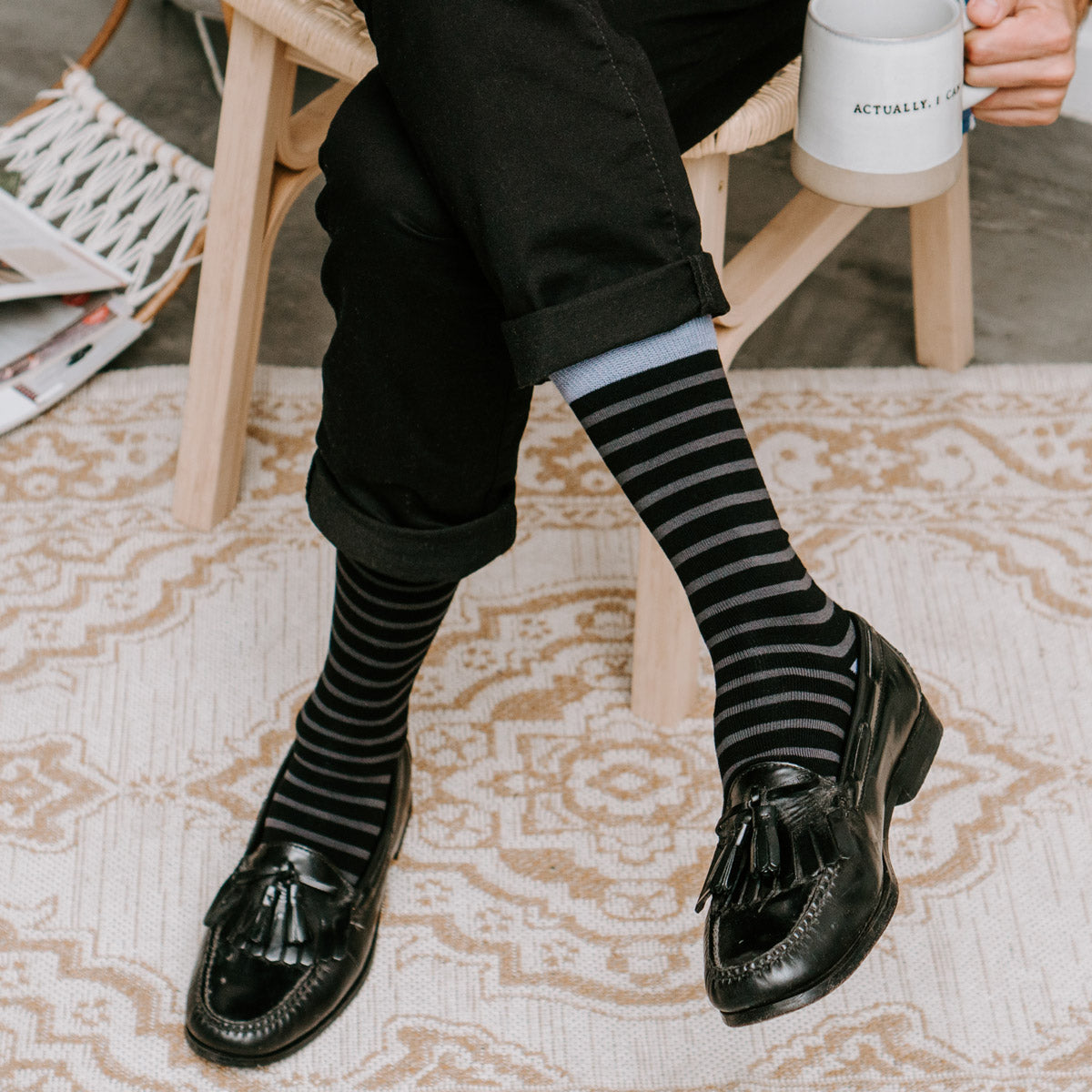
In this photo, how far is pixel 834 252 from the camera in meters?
1.36

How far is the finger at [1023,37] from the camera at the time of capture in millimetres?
642

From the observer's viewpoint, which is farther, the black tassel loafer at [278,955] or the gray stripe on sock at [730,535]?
the black tassel loafer at [278,955]

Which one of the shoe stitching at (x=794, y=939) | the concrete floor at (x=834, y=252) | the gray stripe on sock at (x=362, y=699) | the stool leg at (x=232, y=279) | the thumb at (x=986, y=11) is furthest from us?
the concrete floor at (x=834, y=252)

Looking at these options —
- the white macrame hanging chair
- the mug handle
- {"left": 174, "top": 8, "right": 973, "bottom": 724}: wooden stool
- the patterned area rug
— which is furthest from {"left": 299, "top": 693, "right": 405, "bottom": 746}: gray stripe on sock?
the white macrame hanging chair

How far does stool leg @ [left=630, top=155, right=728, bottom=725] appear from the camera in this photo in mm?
831

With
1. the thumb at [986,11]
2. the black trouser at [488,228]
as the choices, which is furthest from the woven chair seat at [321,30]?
the thumb at [986,11]

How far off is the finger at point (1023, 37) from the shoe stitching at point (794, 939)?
0.43m

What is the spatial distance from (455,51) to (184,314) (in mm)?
775

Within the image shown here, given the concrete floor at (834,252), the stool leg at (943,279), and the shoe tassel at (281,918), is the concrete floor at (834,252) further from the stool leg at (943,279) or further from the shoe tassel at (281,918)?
the shoe tassel at (281,918)

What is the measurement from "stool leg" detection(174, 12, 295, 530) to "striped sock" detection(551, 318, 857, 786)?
439 millimetres

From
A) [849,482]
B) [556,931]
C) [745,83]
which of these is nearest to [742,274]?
[745,83]

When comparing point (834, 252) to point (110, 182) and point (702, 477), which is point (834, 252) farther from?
point (702, 477)

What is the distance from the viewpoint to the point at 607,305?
0.53 meters

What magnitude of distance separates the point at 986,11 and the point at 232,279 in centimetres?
56
